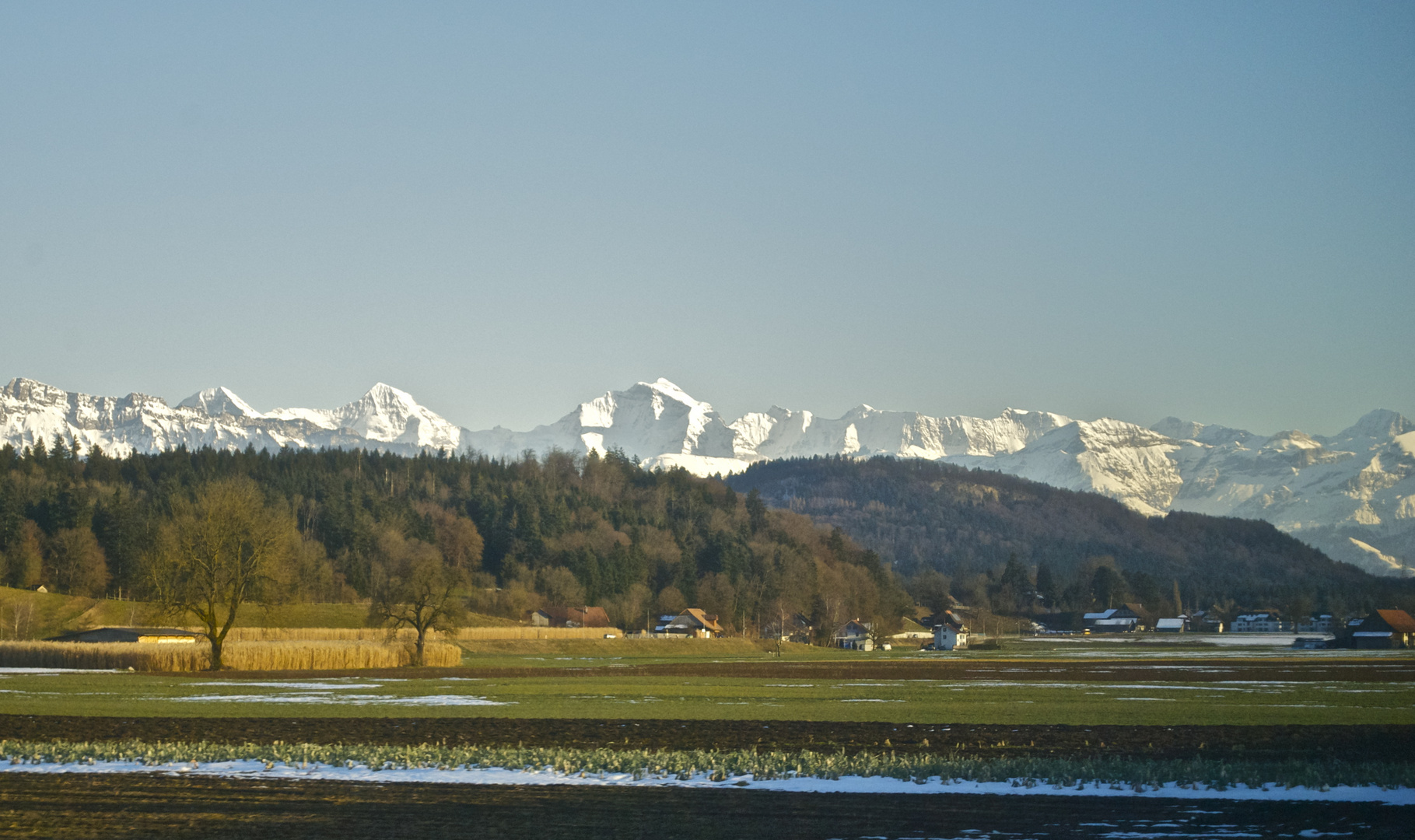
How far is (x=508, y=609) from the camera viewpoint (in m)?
167

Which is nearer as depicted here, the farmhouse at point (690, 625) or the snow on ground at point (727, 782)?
the snow on ground at point (727, 782)

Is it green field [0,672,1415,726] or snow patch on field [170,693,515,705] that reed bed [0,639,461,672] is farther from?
snow patch on field [170,693,515,705]

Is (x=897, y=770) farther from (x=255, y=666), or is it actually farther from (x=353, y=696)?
(x=255, y=666)

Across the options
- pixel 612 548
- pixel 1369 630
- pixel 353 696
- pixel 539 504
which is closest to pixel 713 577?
pixel 612 548

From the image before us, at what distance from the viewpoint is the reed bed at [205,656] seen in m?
80.3

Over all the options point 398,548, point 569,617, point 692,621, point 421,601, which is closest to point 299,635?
point 421,601

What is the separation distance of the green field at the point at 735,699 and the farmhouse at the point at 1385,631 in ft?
347

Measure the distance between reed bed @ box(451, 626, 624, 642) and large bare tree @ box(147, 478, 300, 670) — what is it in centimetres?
3217

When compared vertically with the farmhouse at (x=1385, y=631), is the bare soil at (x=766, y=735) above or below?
above

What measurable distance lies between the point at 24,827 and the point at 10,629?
116 meters

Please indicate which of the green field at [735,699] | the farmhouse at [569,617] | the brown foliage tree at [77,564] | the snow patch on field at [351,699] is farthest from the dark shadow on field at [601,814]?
the farmhouse at [569,617]

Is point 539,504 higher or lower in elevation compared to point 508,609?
higher

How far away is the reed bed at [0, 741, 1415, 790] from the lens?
2483 cm

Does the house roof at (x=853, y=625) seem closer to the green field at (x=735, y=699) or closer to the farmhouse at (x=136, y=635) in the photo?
the farmhouse at (x=136, y=635)
